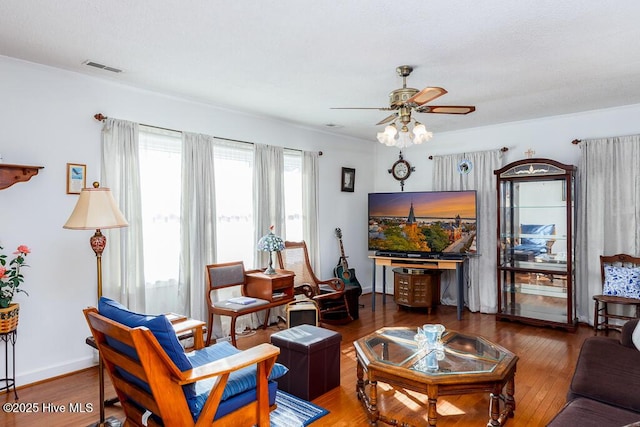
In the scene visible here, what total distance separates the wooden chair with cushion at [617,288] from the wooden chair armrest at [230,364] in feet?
13.1

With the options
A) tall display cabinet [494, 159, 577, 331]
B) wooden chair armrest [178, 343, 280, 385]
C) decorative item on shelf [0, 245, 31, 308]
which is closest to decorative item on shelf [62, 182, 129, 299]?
decorative item on shelf [0, 245, 31, 308]

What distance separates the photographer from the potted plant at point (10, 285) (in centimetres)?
283

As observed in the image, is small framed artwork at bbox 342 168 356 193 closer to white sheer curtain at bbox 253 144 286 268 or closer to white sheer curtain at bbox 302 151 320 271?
white sheer curtain at bbox 302 151 320 271

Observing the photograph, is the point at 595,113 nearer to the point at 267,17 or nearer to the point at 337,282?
the point at 337,282

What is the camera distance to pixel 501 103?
4.49 metres

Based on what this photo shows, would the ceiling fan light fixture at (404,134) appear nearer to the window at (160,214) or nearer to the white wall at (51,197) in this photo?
the window at (160,214)

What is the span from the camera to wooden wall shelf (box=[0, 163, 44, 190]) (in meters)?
3.02

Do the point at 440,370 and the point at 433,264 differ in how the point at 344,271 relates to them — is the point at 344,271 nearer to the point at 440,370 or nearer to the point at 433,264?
the point at 433,264

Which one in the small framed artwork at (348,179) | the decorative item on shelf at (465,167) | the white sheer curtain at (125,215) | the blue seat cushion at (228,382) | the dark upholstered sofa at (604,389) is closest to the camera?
the dark upholstered sofa at (604,389)

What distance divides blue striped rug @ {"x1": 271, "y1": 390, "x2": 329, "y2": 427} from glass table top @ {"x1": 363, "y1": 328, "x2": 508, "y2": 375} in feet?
1.92

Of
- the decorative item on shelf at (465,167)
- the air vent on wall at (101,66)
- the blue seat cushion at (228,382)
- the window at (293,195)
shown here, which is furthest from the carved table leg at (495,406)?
the decorative item on shelf at (465,167)

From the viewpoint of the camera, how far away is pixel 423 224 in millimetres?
5695

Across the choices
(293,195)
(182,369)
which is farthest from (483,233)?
(182,369)

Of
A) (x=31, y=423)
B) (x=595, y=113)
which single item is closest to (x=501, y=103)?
(x=595, y=113)
